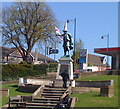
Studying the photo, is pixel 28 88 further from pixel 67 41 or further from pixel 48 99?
pixel 67 41

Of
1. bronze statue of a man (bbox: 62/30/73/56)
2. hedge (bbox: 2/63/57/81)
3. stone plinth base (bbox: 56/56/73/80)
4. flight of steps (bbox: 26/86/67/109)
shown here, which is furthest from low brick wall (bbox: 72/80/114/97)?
→ hedge (bbox: 2/63/57/81)

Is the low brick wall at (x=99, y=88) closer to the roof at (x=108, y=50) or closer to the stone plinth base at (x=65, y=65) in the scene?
the stone plinth base at (x=65, y=65)

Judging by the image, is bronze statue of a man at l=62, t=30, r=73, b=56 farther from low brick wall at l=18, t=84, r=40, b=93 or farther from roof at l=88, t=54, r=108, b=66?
roof at l=88, t=54, r=108, b=66

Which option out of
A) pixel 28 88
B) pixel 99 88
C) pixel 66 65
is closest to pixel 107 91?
pixel 99 88

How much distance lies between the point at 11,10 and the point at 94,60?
55.8m

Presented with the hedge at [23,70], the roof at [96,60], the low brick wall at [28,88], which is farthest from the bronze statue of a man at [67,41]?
the roof at [96,60]

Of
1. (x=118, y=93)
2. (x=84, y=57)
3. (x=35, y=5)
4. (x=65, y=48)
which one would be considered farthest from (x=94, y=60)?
(x=118, y=93)

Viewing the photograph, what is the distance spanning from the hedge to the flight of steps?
15313 mm

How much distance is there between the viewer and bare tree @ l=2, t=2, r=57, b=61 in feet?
156

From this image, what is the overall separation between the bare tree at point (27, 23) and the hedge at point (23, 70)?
8.94m

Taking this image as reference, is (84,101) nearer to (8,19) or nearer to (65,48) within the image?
(65,48)

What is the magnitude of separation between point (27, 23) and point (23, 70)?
43.0 feet

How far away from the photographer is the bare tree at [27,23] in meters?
47.7

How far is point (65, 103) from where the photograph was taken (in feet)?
48.3
